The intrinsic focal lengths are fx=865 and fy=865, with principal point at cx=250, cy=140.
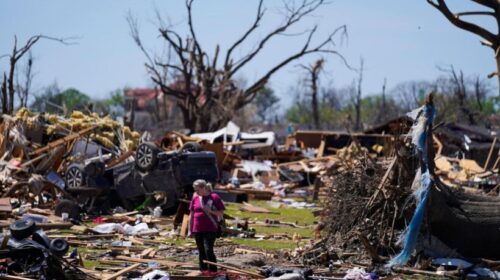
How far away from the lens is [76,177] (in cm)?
2147

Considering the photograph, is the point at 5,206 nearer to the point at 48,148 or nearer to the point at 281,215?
the point at 48,148

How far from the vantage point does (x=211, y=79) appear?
160ft

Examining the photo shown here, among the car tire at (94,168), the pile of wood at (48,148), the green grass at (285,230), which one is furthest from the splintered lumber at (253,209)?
the car tire at (94,168)

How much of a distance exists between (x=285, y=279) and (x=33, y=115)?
18492mm

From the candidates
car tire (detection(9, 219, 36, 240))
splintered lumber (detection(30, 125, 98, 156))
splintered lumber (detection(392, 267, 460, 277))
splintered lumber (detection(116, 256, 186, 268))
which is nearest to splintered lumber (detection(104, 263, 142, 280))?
splintered lumber (detection(116, 256, 186, 268))

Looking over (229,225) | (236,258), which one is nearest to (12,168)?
(229,225)

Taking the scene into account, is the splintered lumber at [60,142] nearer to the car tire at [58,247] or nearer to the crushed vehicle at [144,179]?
the crushed vehicle at [144,179]

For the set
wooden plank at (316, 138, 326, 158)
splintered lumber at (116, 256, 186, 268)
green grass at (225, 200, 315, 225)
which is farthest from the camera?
wooden plank at (316, 138, 326, 158)

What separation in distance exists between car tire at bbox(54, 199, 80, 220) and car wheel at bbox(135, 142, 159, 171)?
2.34 m

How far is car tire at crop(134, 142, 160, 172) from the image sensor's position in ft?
69.9

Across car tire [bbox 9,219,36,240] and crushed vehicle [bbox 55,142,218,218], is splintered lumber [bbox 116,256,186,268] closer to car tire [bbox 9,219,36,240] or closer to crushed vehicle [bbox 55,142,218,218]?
car tire [bbox 9,219,36,240]

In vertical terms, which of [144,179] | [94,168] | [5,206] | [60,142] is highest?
[60,142]

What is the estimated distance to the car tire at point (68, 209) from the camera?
19406 mm

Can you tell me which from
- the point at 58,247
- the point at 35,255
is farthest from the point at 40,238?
the point at 58,247
